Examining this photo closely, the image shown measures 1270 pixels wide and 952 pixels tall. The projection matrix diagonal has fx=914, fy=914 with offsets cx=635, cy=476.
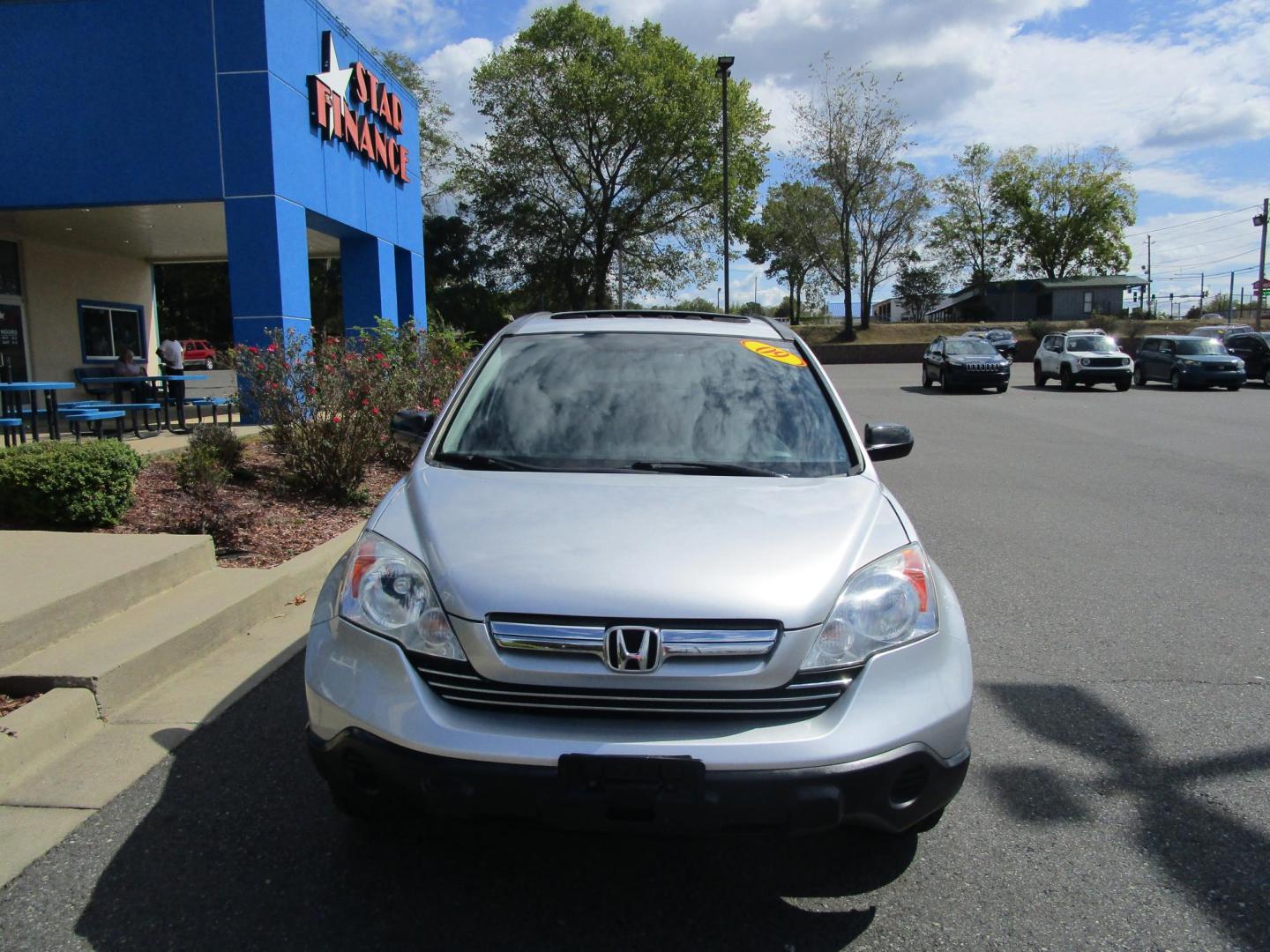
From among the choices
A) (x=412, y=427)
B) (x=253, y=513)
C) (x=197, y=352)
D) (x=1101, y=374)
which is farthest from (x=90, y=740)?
(x=197, y=352)

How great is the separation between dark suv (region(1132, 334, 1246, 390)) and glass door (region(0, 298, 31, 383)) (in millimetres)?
28591

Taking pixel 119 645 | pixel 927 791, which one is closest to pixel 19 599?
pixel 119 645

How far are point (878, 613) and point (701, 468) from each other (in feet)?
3.09

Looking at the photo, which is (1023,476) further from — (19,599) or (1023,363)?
(1023,363)

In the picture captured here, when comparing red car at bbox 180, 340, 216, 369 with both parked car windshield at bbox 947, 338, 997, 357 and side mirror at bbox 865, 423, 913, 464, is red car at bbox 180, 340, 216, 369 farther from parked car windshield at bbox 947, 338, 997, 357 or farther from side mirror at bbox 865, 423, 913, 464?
side mirror at bbox 865, 423, 913, 464

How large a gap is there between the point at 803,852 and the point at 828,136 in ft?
176

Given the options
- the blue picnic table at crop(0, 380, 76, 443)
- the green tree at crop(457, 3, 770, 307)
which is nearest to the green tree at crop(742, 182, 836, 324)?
the green tree at crop(457, 3, 770, 307)

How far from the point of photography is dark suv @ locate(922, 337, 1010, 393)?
2617 centimetres

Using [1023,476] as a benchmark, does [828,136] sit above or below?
above

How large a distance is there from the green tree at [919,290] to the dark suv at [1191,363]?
2462 inches

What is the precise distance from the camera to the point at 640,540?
102 inches

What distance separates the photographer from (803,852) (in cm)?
294

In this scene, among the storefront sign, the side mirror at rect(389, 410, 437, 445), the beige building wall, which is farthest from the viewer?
the beige building wall

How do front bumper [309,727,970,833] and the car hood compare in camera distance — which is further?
the car hood
